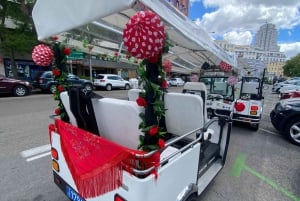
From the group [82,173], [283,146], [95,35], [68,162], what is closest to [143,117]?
[82,173]

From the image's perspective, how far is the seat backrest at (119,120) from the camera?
163 centimetres

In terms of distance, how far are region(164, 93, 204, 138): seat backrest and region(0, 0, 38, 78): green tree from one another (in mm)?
14102

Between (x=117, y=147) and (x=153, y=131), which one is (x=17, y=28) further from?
(x=153, y=131)

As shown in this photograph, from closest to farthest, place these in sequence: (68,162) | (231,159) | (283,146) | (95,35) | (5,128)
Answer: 1. (68,162)
2. (95,35)
3. (231,159)
4. (283,146)
5. (5,128)

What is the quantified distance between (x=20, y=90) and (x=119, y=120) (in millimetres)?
12260

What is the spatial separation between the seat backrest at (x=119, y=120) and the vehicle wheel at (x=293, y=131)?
4.93 metres

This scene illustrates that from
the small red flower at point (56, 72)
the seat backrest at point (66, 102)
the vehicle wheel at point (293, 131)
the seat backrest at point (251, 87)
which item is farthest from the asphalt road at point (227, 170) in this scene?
the small red flower at point (56, 72)

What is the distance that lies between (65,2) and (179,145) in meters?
2.17

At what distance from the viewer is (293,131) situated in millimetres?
4773

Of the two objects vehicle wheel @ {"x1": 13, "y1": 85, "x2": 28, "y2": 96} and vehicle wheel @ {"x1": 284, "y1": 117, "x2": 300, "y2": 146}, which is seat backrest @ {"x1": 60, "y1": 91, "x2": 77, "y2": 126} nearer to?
vehicle wheel @ {"x1": 284, "y1": 117, "x2": 300, "y2": 146}

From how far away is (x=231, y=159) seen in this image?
3.80 metres

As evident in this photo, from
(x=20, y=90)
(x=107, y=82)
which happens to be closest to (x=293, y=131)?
(x=20, y=90)

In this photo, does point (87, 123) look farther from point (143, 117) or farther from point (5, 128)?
point (5, 128)

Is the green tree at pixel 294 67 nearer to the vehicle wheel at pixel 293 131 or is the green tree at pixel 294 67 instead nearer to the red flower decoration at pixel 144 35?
the vehicle wheel at pixel 293 131
